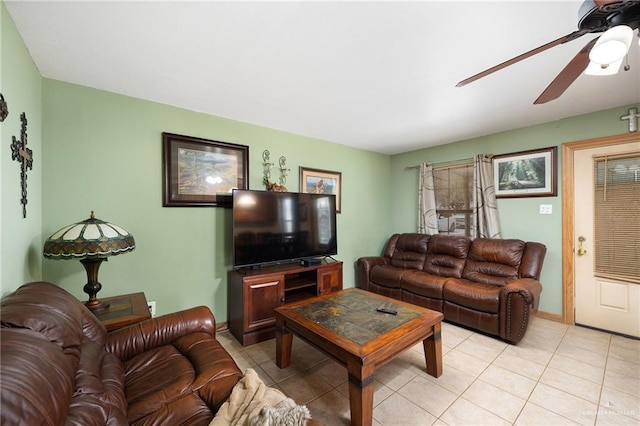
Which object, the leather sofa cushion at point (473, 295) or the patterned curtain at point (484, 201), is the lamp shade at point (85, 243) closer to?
the leather sofa cushion at point (473, 295)

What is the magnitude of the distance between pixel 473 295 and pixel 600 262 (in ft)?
4.80

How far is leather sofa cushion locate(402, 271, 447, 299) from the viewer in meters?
3.04

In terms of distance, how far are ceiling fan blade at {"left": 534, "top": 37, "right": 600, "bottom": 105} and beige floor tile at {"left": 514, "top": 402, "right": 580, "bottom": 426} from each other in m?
2.03

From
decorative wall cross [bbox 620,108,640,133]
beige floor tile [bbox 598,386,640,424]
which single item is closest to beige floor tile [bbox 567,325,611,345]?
beige floor tile [bbox 598,386,640,424]

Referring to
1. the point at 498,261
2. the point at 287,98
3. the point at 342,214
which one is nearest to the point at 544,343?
the point at 498,261

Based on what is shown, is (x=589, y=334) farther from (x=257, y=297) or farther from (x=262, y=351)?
(x=257, y=297)

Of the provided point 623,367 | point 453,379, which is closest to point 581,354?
point 623,367

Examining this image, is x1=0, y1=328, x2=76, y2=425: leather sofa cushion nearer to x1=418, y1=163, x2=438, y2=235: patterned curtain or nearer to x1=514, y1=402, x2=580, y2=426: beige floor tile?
x1=514, y1=402, x2=580, y2=426: beige floor tile

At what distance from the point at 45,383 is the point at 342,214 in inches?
136

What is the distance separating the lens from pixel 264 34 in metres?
1.53

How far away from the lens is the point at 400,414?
1.66 meters

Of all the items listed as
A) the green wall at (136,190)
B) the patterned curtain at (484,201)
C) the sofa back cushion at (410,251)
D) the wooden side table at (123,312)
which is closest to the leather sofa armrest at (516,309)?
the patterned curtain at (484,201)

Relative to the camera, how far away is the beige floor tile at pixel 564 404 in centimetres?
162

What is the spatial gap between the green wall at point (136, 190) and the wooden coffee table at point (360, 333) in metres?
1.14
